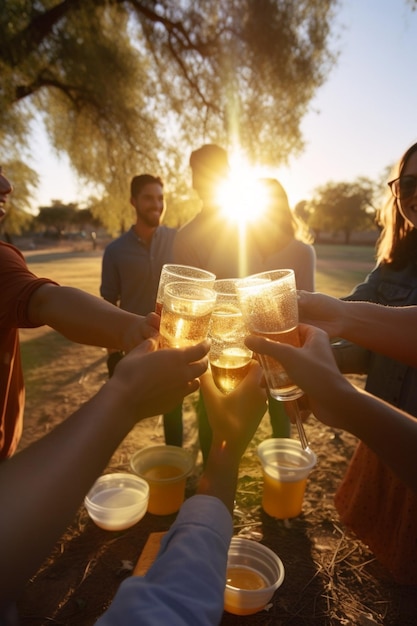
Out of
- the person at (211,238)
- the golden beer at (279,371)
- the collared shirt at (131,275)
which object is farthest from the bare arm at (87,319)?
the collared shirt at (131,275)

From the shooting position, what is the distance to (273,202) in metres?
4.07

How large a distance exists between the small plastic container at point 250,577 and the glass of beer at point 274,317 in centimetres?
143

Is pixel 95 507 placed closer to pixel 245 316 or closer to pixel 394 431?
pixel 245 316

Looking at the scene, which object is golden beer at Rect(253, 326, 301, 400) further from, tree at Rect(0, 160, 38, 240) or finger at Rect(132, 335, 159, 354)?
tree at Rect(0, 160, 38, 240)

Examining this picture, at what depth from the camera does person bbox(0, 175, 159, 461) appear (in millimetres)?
1932

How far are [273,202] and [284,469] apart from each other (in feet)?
8.51

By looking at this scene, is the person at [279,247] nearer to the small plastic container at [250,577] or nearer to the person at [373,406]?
the person at [373,406]

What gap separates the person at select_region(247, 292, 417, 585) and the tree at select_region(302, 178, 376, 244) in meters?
66.2

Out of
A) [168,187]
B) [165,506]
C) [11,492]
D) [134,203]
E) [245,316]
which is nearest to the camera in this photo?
[11,492]

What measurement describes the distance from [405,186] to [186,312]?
1739mm

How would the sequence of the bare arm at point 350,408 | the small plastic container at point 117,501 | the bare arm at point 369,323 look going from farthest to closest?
the small plastic container at point 117,501
the bare arm at point 369,323
the bare arm at point 350,408

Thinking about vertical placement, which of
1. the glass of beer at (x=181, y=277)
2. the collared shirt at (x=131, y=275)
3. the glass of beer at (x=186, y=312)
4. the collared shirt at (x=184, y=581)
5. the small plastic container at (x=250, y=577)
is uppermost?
the glass of beer at (x=181, y=277)

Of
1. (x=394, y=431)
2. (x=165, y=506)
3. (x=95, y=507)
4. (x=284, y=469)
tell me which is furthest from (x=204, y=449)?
(x=394, y=431)

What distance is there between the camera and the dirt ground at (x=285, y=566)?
8.46ft
